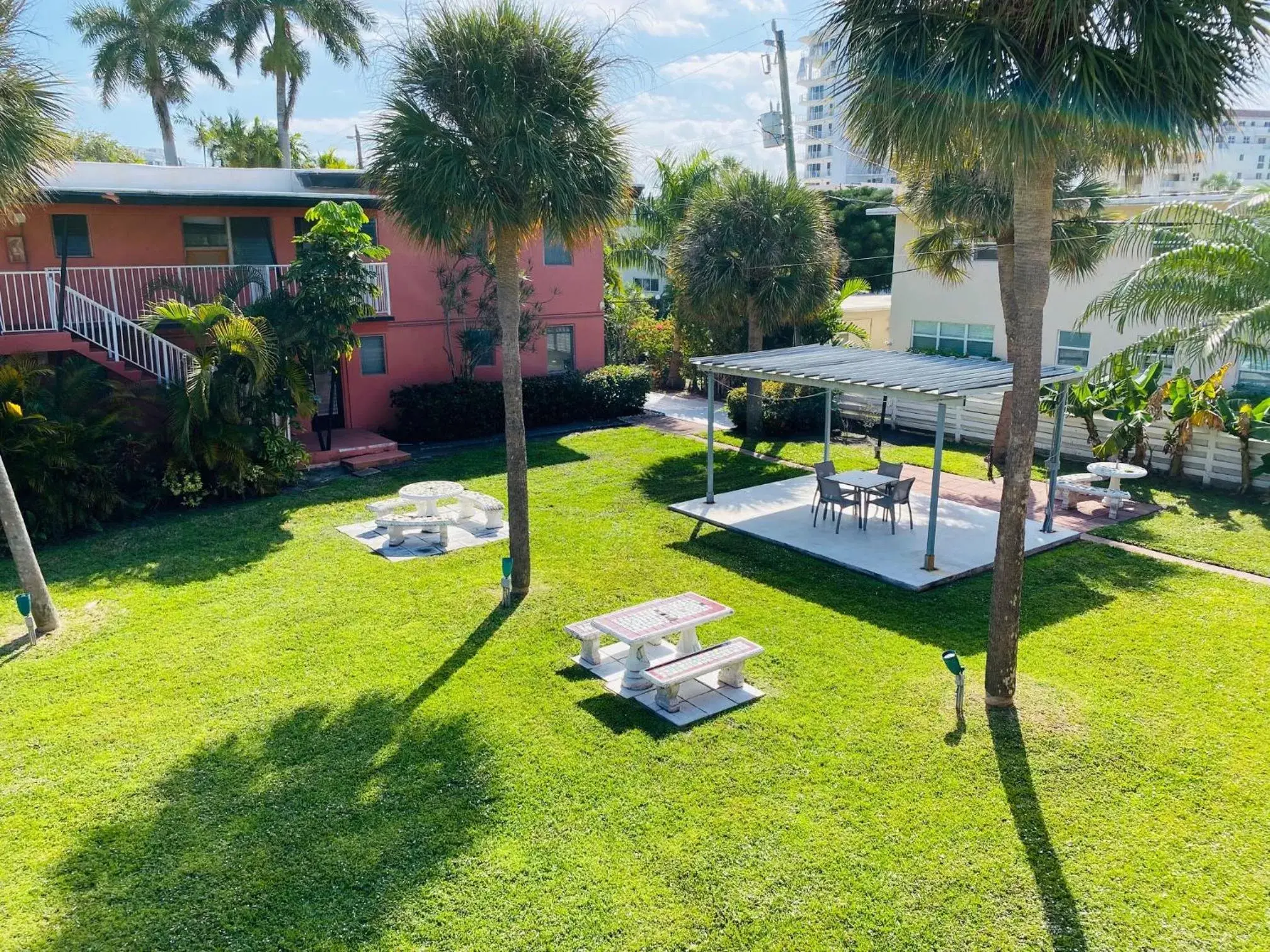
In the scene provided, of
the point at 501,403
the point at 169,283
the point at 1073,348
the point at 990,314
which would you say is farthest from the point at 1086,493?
the point at 169,283

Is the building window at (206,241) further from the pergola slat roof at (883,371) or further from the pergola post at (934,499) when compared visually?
the pergola post at (934,499)

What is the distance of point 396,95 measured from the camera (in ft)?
31.9

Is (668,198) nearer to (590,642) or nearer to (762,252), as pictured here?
(762,252)

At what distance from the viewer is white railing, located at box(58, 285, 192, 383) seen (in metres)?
14.4

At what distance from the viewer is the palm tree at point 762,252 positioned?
59.8ft

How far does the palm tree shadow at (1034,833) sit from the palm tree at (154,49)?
3132cm

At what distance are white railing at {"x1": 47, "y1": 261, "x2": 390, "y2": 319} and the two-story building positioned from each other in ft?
0.10

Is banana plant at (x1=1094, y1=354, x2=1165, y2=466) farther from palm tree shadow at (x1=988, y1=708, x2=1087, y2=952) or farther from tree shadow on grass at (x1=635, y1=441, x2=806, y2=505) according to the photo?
palm tree shadow at (x1=988, y1=708, x2=1087, y2=952)

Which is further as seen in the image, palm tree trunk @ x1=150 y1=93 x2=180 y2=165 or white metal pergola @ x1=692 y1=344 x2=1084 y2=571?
palm tree trunk @ x1=150 y1=93 x2=180 y2=165

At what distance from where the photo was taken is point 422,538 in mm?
12945

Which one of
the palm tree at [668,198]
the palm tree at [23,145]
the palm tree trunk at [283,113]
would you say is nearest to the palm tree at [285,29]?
the palm tree trunk at [283,113]

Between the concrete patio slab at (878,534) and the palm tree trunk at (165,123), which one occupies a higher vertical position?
the palm tree trunk at (165,123)

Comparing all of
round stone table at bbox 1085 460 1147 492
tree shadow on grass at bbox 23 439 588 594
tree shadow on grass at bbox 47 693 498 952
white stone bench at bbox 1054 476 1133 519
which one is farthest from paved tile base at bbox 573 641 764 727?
round stone table at bbox 1085 460 1147 492

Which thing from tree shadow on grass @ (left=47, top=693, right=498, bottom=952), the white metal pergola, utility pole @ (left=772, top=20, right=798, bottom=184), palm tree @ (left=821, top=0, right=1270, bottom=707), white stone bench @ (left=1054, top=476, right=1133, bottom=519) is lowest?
tree shadow on grass @ (left=47, top=693, right=498, bottom=952)
